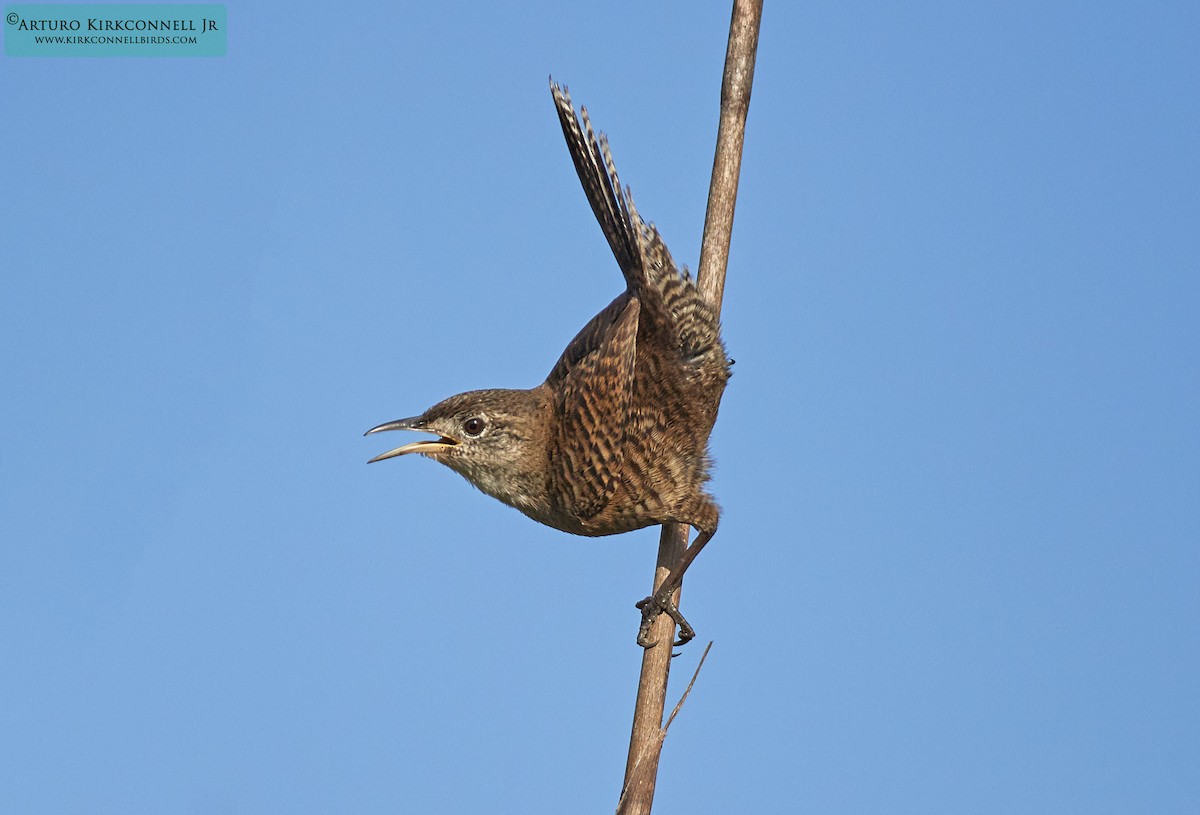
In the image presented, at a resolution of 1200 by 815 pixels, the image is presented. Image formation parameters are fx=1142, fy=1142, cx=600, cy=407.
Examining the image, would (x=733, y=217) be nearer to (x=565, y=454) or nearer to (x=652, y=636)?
(x=565, y=454)

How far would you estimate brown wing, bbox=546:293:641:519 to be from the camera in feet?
16.1

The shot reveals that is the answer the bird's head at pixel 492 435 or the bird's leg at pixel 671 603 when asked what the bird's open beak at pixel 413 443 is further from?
the bird's leg at pixel 671 603

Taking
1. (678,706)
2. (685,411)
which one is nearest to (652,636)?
(678,706)

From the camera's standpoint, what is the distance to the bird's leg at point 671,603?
461 cm

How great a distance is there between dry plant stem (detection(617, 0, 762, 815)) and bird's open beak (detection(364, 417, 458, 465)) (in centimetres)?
110

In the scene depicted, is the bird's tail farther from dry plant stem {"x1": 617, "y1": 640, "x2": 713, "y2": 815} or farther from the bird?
dry plant stem {"x1": 617, "y1": 640, "x2": 713, "y2": 815}

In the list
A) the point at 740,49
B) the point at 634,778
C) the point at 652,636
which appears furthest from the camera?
the point at 740,49

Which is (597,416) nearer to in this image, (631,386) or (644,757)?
(631,386)

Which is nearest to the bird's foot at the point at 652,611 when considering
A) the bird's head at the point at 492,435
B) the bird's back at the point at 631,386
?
the bird's back at the point at 631,386

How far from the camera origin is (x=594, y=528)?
5113mm

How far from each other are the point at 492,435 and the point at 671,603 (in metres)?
1.13

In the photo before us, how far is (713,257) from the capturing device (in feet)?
15.3

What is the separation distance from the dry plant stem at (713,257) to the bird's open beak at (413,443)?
1104mm

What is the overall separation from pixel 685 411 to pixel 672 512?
0.49 m
